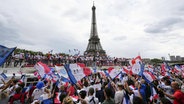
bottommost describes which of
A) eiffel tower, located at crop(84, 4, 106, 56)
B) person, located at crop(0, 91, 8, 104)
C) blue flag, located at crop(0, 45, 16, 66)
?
person, located at crop(0, 91, 8, 104)

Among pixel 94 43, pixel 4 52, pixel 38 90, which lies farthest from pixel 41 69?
pixel 94 43

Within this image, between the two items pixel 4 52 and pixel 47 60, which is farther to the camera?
pixel 47 60

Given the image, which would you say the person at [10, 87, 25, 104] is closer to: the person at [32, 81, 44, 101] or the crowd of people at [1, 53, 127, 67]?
the person at [32, 81, 44, 101]

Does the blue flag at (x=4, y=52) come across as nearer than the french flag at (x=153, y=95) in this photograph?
Yes

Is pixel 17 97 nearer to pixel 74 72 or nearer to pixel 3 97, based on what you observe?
pixel 3 97

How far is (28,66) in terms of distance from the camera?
22.4 metres

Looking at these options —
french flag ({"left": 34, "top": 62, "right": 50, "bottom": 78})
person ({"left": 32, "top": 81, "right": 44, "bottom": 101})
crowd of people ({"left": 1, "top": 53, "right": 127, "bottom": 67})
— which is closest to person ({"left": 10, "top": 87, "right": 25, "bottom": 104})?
person ({"left": 32, "top": 81, "right": 44, "bottom": 101})

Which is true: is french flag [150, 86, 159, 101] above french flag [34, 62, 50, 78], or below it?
below

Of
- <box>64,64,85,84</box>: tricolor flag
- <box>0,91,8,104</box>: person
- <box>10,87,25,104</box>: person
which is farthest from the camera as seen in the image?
<box>64,64,85,84</box>: tricolor flag

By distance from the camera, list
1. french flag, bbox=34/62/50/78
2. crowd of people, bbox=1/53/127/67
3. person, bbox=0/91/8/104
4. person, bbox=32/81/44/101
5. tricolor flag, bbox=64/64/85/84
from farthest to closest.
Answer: crowd of people, bbox=1/53/127/67 → french flag, bbox=34/62/50/78 → person, bbox=32/81/44/101 → tricolor flag, bbox=64/64/85/84 → person, bbox=0/91/8/104

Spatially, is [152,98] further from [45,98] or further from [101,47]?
[101,47]

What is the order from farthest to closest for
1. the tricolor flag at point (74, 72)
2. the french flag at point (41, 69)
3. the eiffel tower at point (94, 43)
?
the eiffel tower at point (94, 43), the french flag at point (41, 69), the tricolor flag at point (74, 72)

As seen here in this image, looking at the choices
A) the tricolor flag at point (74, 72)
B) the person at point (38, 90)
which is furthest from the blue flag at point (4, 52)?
the tricolor flag at point (74, 72)

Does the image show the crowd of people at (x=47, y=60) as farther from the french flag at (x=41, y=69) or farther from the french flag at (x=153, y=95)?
the french flag at (x=153, y=95)
